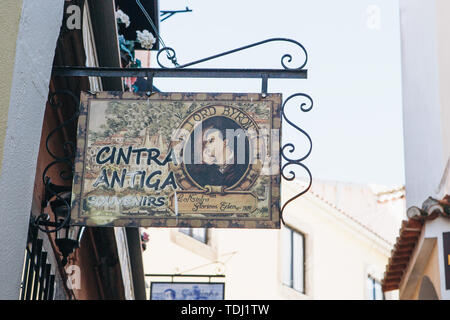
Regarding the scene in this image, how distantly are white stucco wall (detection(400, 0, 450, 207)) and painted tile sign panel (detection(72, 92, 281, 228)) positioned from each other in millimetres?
5414

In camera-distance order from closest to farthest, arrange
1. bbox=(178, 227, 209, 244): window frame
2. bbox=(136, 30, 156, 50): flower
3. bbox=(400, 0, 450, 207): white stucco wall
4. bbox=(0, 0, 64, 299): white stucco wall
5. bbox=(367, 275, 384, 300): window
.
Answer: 1. bbox=(0, 0, 64, 299): white stucco wall
2. bbox=(136, 30, 156, 50): flower
3. bbox=(400, 0, 450, 207): white stucco wall
4. bbox=(178, 227, 209, 244): window frame
5. bbox=(367, 275, 384, 300): window

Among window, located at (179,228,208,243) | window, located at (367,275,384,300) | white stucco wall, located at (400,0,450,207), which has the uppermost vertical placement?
white stucco wall, located at (400,0,450,207)

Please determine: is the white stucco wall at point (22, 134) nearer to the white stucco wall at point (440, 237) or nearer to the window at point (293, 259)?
the white stucco wall at point (440, 237)

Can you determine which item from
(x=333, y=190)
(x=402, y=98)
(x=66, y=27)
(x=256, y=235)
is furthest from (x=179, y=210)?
(x=333, y=190)

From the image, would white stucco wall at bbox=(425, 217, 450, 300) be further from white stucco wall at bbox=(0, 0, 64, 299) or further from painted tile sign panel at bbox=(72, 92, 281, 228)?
white stucco wall at bbox=(0, 0, 64, 299)

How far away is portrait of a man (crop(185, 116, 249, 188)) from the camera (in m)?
5.84

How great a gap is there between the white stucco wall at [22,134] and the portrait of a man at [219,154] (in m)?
1.09

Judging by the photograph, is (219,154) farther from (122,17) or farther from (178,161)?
(122,17)

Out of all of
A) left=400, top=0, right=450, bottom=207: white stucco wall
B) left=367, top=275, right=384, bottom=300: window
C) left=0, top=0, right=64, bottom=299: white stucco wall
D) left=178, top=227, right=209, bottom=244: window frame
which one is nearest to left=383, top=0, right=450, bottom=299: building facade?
left=400, top=0, right=450, bottom=207: white stucco wall

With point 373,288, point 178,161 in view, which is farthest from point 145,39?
point 373,288

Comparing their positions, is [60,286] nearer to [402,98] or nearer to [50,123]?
[50,123]

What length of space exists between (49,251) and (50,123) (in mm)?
1111

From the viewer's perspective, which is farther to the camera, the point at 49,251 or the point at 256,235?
the point at 256,235

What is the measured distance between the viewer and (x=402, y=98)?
14.4 metres
